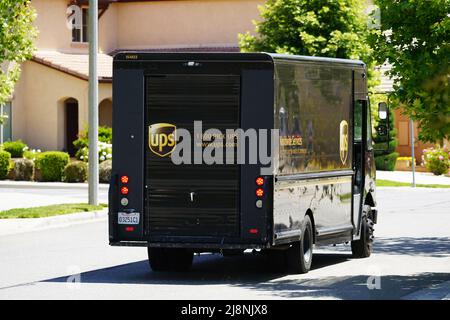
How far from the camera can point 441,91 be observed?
49.1ft

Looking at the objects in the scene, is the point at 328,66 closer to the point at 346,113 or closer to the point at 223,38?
the point at 346,113

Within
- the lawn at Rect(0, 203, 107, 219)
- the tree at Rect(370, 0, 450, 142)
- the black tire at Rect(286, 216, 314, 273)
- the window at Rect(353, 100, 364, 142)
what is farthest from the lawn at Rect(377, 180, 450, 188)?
the black tire at Rect(286, 216, 314, 273)

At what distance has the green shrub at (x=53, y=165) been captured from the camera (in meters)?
45.5

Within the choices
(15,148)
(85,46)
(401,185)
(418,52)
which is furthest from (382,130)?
(85,46)

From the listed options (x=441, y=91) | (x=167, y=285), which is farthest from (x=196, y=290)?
(x=441, y=91)

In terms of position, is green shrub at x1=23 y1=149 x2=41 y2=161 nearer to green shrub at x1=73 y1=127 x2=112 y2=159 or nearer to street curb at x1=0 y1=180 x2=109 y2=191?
green shrub at x1=73 y1=127 x2=112 y2=159

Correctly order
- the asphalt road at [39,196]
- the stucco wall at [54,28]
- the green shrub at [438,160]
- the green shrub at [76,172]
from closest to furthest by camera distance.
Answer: the asphalt road at [39,196]
the green shrub at [76,172]
the green shrub at [438,160]
the stucco wall at [54,28]

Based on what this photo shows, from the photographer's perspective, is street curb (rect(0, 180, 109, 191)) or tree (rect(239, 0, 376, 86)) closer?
street curb (rect(0, 180, 109, 191))

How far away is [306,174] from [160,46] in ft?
136

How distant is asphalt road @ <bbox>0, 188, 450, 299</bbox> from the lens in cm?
1498

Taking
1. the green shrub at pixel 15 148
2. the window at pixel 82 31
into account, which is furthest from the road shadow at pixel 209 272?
the window at pixel 82 31

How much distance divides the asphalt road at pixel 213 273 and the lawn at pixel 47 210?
2.89 m

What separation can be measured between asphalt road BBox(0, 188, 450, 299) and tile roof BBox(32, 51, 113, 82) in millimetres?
27971

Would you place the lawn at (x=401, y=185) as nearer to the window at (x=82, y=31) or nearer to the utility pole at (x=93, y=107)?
the window at (x=82, y=31)
